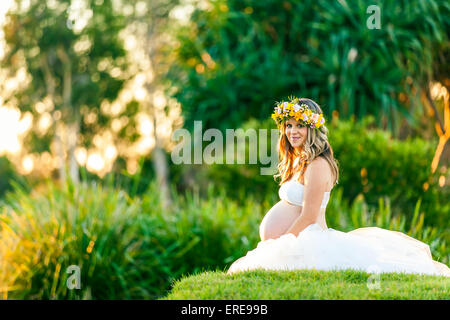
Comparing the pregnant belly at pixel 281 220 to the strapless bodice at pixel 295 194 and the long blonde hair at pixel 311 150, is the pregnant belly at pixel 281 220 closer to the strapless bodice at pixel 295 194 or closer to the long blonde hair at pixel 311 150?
the strapless bodice at pixel 295 194

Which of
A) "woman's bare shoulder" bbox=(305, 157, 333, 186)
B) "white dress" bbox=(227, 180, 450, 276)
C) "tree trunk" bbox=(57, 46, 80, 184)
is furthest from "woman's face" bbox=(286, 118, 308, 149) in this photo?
"tree trunk" bbox=(57, 46, 80, 184)

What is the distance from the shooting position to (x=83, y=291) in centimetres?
615

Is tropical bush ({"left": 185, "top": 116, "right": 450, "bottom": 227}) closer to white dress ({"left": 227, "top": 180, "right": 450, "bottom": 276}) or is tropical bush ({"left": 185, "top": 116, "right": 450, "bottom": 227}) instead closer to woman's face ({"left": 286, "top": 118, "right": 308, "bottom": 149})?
woman's face ({"left": 286, "top": 118, "right": 308, "bottom": 149})

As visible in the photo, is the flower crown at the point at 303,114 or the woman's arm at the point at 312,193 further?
the flower crown at the point at 303,114

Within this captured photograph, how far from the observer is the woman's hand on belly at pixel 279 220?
14.4ft

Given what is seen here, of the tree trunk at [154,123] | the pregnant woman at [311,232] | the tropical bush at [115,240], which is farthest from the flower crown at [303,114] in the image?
the tree trunk at [154,123]

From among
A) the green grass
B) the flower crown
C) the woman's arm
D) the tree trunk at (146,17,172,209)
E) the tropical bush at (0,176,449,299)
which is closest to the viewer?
the green grass

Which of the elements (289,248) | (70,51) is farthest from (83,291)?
(70,51)

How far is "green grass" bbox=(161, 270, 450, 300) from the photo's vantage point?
10.8 ft

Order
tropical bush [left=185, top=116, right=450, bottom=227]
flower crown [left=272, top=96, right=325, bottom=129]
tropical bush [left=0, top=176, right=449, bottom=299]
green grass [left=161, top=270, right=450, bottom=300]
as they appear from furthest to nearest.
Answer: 1. tropical bush [left=185, top=116, right=450, bottom=227]
2. tropical bush [left=0, top=176, right=449, bottom=299]
3. flower crown [left=272, top=96, right=325, bottom=129]
4. green grass [left=161, top=270, right=450, bottom=300]

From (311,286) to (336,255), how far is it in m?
0.61

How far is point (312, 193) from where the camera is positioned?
418cm

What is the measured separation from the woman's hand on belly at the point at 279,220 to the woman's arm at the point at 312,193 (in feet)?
0.49
